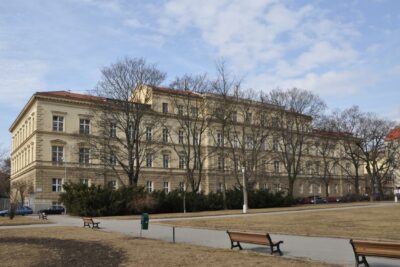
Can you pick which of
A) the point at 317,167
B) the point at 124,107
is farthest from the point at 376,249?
the point at 317,167

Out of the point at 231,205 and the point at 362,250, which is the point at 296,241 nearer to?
the point at 362,250

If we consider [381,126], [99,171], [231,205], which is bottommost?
[231,205]

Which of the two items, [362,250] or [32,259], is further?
[32,259]

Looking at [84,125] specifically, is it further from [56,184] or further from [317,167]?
[317,167]

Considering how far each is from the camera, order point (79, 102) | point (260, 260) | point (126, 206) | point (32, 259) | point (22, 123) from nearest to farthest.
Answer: point (260, 260), point (32, 259), point (126, 206), point (79, 102), point (22, 123)

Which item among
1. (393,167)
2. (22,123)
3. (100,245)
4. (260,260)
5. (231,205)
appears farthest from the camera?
(22,123)

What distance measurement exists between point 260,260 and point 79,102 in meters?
68.6

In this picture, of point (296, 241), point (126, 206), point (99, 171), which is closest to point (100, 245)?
point (296, 241)

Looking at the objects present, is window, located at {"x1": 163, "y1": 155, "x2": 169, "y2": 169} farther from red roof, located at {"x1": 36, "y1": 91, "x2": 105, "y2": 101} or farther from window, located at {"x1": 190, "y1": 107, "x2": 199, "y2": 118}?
window, located at {"x1": 190, "y1": 107, "x2": 199, "y2": 118}

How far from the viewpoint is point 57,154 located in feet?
246

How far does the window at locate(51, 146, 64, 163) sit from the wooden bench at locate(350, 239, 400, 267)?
222ft

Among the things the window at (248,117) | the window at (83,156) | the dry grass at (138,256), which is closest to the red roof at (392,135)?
the window at (248,117)

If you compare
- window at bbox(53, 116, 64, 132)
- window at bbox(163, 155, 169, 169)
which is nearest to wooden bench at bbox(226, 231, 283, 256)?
window at bbox(53, 116, 64, 132)

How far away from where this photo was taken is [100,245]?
56.6 ft
